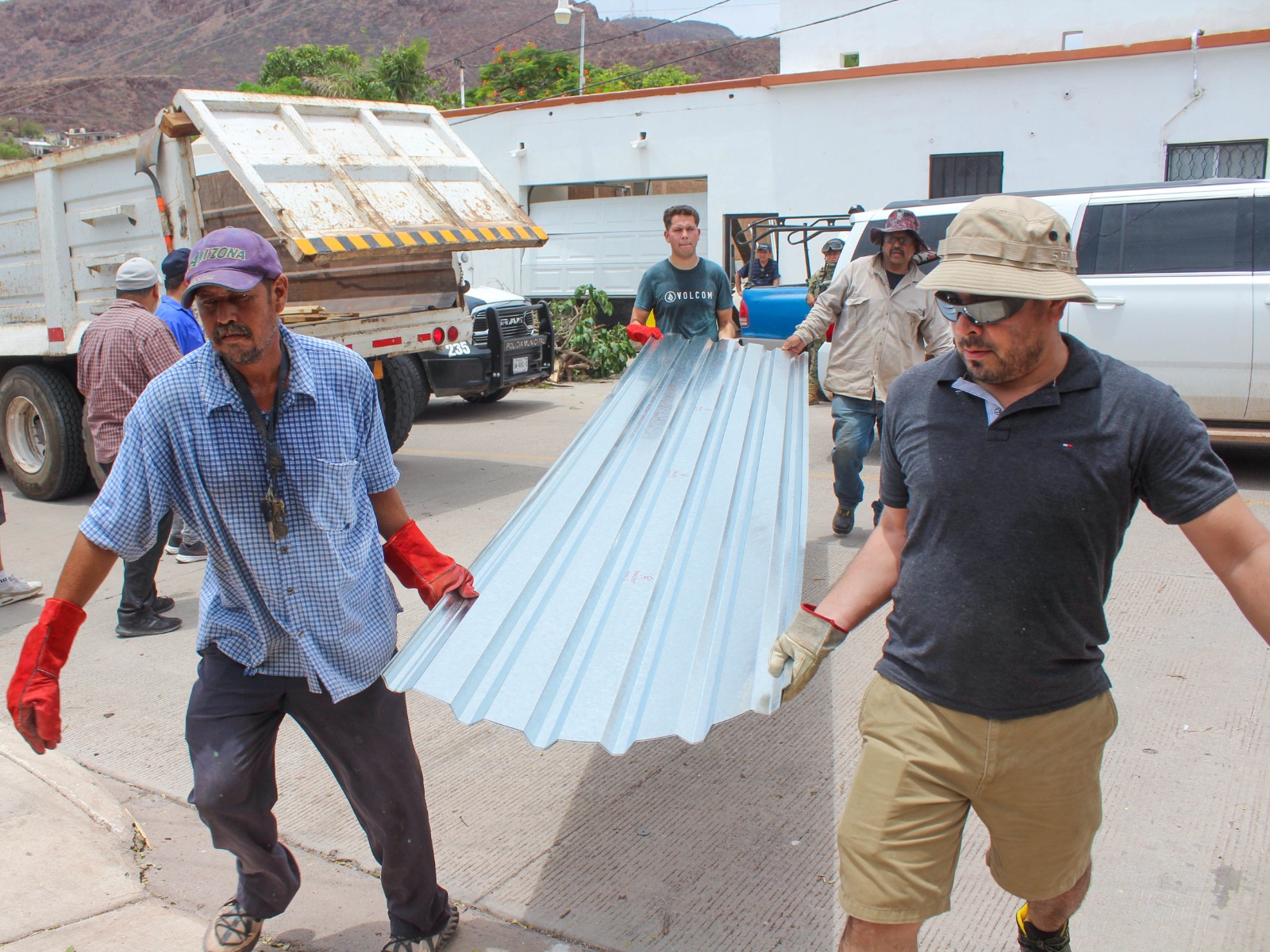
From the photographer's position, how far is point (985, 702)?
1996mm

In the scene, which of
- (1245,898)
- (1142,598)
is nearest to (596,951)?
(1245,898)

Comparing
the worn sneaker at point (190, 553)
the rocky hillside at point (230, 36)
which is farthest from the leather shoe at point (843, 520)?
the rocky hillside at point (230, 36)

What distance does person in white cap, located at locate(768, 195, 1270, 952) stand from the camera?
75.0 inches

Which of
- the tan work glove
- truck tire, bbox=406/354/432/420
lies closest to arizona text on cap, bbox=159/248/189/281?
truck tire, bbox=406/354/432/420

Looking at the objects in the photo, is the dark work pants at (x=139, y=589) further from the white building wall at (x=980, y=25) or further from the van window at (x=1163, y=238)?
the white building wall at (x=980, y=25)

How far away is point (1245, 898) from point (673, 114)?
16.0 metres

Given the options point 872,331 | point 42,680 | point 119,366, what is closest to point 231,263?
point 42,680

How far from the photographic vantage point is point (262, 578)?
2.41 m

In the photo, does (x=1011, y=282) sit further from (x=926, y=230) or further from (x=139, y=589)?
(x=926, y=230)

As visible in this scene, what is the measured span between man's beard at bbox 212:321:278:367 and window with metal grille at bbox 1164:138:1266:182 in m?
14.1

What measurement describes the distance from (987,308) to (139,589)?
4495mm

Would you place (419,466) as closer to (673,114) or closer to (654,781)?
(654,781)

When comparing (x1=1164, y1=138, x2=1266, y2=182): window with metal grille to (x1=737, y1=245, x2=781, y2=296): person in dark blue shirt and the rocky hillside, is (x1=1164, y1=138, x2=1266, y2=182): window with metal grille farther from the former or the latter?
the rocky hillside

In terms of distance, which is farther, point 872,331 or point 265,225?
point 265,225
